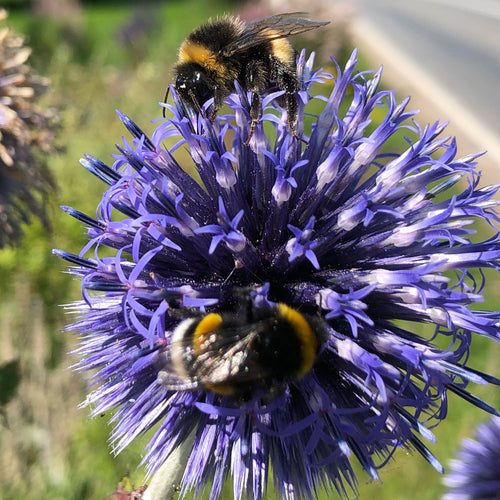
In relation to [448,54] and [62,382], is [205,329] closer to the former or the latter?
[62,382]

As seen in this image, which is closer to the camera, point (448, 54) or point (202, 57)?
point (202, 57)

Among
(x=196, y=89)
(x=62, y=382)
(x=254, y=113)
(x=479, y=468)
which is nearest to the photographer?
(x=254, y=113)

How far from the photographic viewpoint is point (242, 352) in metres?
1.14

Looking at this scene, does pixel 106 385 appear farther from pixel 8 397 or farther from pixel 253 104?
pixel 253 104

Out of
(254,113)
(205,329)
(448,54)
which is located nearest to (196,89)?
(254,113)

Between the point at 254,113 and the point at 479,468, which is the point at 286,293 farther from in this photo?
the point at 479,468

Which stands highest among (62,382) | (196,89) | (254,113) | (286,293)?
(196,89)

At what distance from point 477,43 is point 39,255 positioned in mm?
11231

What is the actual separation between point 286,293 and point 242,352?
0.93 ft

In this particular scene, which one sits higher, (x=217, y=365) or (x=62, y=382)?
(x=217, y=365)

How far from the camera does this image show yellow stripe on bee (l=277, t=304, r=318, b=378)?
117 cm

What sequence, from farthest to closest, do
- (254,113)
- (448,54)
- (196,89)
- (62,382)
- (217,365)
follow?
1. (448,54)
2. (62,382)
3. (196,89)
4. (254,113)
5. (217,365)

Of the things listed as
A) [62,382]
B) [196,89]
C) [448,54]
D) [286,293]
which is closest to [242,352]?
[286,293]

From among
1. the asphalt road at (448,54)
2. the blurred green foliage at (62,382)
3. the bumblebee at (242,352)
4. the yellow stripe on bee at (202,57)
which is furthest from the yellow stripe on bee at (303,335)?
the asphalt road at (448,54)
